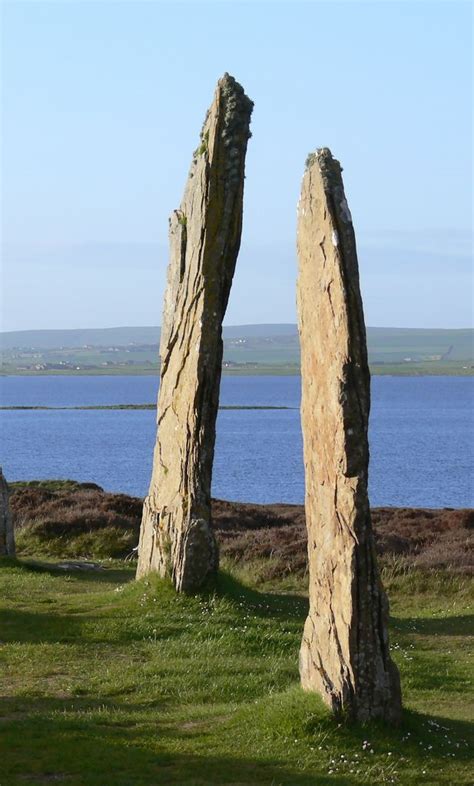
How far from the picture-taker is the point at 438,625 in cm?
1898

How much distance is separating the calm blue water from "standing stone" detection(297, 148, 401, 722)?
46.7 metres

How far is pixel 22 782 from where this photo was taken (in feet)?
34.5

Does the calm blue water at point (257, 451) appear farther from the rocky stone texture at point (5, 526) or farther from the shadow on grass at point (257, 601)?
the shadow on grass at point (257, 601)

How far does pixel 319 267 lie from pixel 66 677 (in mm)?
5531

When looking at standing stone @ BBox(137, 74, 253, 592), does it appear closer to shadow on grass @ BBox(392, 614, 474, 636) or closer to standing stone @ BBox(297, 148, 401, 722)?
shadow on grass @ BBox(392, 614, 474, 636)

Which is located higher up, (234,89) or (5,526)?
(234,89)

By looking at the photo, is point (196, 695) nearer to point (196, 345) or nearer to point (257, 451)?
point (196, 345)

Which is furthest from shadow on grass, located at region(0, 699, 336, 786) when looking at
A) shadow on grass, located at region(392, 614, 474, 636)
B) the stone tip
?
the stone tip

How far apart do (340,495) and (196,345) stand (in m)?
7.23

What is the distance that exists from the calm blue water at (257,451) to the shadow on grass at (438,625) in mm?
39342

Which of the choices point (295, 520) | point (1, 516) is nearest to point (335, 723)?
point (1, 516)

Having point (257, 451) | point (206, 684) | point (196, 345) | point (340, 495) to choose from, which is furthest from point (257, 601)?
point (257, 451)

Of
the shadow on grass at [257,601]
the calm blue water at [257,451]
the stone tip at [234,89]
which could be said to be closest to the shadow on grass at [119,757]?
the shadow on grass at [257,601]

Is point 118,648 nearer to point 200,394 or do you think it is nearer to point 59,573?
point 200,394
